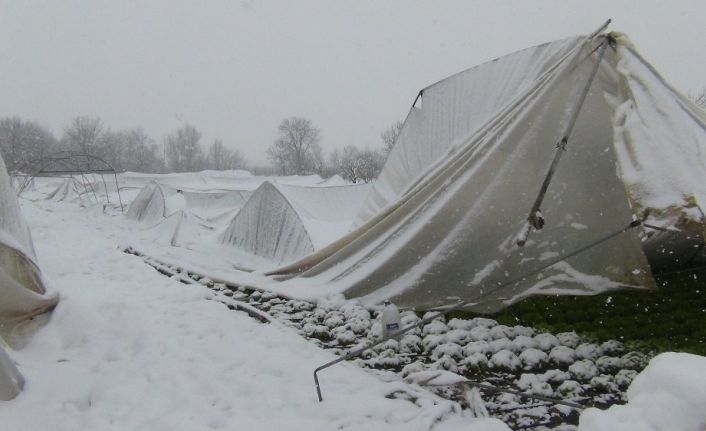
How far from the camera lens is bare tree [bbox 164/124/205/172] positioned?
73812 mm

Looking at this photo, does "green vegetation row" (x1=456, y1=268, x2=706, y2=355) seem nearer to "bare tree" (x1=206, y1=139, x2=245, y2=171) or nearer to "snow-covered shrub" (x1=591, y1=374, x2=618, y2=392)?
"snow-covered shrub" (x1=591, y1=374, x2=618, y2=392)

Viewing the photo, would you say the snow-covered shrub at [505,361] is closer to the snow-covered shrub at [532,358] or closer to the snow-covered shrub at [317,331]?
the snow-covered shrub at [532,358]

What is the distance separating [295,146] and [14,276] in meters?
64.4

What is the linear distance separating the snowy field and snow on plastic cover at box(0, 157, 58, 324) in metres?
0.19

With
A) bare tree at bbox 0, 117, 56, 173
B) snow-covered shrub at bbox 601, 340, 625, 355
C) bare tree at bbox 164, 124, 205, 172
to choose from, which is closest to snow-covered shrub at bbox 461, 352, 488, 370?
snow-covered shrub at bbox 601, 340, 625, 355

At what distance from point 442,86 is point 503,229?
7.85 feet

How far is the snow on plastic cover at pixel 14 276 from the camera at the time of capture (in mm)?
3326

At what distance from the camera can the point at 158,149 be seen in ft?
259

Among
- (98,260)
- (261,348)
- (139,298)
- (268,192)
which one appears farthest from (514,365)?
(98,260)

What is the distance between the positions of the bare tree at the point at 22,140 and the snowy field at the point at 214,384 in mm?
56714

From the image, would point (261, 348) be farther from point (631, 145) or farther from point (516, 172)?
point (631, 145)

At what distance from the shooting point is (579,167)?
383 centimetres

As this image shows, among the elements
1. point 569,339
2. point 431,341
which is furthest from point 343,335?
point 569,339

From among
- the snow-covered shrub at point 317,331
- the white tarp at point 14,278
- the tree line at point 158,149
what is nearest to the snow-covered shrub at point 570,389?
the snow-covered shrub at point 317,331
